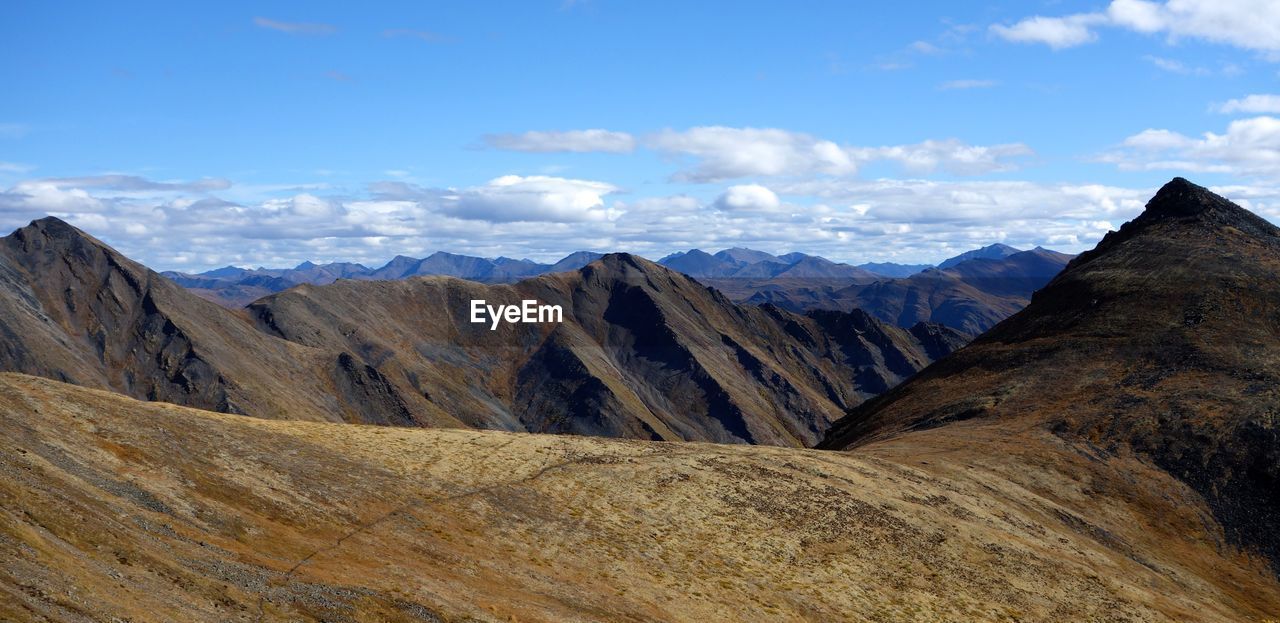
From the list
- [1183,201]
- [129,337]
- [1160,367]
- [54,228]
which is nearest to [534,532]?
[1160,367]

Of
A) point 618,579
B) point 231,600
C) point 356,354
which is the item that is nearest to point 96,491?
point 231,600

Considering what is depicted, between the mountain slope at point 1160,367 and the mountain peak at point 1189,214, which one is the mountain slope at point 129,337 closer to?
the mountain slope at point 1160,367

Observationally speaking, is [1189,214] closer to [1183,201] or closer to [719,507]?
[1183,201]

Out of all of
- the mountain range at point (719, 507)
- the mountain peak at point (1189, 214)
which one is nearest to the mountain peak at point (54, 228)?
the mountain range at point (719, 507)

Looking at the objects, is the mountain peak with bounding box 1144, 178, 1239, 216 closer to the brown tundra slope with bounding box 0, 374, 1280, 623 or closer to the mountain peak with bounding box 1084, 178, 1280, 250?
the mountain peak with bounding box 1084, 178, 1280, 250

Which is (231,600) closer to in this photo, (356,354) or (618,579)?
(618,579)

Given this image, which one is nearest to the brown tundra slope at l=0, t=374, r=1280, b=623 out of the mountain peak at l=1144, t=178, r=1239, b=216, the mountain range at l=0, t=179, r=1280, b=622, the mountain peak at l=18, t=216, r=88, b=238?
the mountain range at l=0, t=179, r=1280, b=622

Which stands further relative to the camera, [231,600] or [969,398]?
[969,398]
